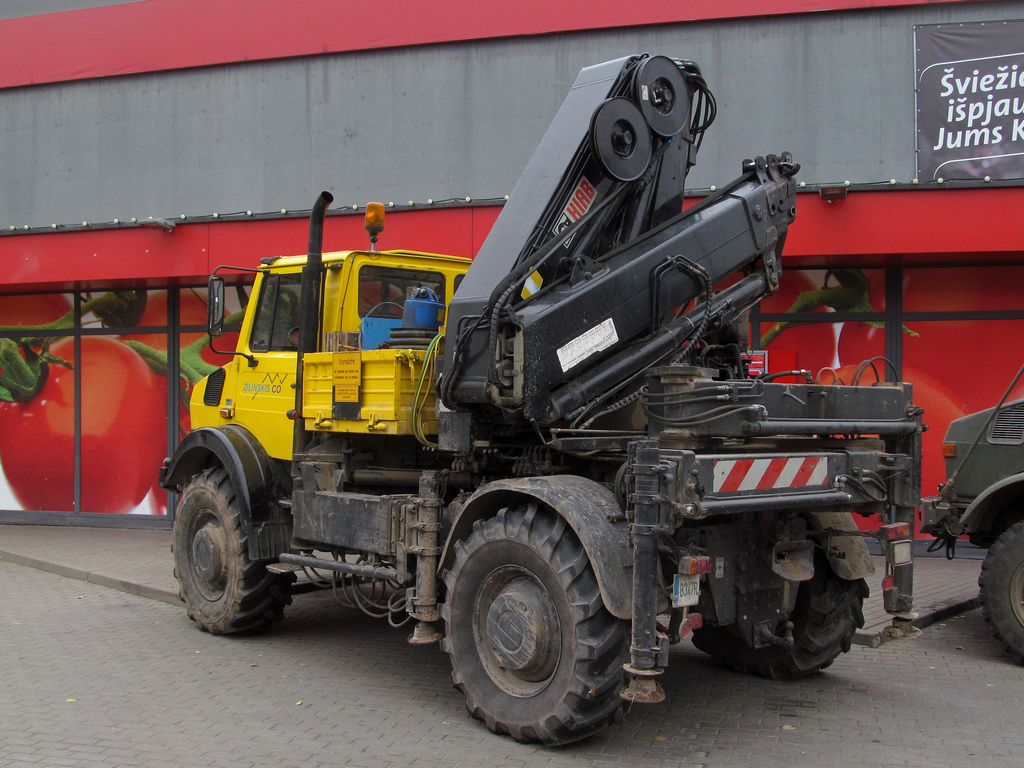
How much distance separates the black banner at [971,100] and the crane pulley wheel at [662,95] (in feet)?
18.5

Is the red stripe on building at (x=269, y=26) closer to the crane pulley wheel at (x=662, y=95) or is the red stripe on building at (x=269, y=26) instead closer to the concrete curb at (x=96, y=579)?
the crane pulley wheel at (x=662, y=95)

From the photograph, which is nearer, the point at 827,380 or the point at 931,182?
the point at 827,380

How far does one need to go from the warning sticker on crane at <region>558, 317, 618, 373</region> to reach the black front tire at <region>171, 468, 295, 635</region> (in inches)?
126

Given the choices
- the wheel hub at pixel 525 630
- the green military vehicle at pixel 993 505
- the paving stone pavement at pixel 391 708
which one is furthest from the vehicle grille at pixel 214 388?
the green military vehicle at pixel 993 505

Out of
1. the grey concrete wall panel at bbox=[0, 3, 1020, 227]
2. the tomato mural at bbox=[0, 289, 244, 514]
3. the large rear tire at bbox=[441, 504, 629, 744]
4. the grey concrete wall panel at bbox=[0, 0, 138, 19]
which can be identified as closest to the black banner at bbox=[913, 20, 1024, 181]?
the grey concrete wall panel at bbox=[0, 3, 1020, 227]

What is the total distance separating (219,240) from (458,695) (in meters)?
7.78

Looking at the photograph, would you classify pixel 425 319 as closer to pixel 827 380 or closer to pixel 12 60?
pixel 827 380

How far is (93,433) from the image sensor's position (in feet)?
44.2

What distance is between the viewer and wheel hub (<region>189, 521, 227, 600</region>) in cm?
707

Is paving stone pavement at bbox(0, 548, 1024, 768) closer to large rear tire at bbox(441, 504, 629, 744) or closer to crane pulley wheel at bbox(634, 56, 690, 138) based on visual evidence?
large rear tire at bbox(441, 504, 629, 744)

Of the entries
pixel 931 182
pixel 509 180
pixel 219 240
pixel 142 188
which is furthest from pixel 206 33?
pixel 931 182

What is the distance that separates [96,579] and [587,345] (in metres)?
6.91

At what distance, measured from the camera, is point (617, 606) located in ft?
14.4

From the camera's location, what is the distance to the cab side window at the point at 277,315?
7047mm
